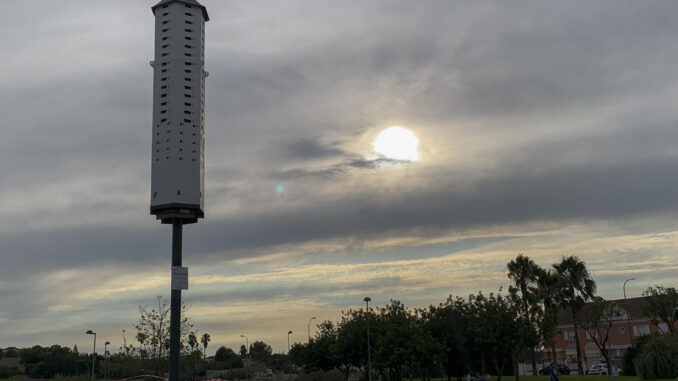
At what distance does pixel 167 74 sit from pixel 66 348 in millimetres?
104111

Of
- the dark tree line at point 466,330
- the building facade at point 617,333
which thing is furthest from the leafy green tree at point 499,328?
the building facade at point 617,333

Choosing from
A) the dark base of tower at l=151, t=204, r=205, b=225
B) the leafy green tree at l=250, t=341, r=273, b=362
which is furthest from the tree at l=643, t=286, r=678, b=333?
the leafy green tree at l=250, t=341, r=273, b=362

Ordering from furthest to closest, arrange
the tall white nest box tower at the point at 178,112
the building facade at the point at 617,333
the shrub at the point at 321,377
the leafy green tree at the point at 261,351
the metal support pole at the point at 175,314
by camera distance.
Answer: the leafy green tree at the point at 261,351 → the building facade at the point at 617,333 → the shrub at the point at 321,377 → the tall white nest box tower at the point at 178,112 → the metal support pole at the point at 175,314

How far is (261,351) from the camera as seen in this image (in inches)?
6718

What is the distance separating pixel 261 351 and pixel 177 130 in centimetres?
14150

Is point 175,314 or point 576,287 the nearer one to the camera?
point 175,314

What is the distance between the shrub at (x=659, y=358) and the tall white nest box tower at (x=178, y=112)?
39.0 meters

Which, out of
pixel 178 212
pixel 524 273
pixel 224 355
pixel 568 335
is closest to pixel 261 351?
pixel 224 355

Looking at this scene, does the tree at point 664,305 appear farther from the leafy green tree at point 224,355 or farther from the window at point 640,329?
the leafy green tree at point 224,355

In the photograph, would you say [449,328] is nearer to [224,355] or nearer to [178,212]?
[178,212]

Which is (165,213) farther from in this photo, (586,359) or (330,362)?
(586,359)

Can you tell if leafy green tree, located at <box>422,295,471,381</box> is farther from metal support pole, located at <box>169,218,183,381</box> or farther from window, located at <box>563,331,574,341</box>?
window, located at <box>563,331,574,341</box>

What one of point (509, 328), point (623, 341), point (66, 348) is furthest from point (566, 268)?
point (66, 348)

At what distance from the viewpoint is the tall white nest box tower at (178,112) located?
37.5m
